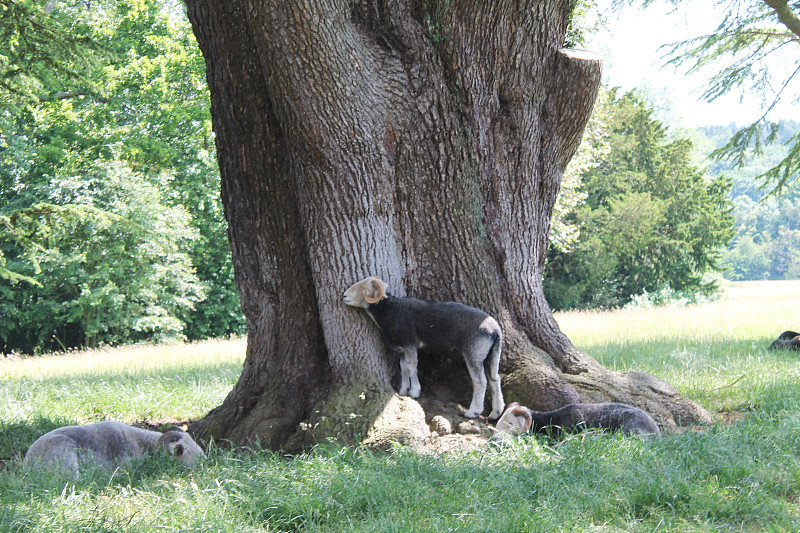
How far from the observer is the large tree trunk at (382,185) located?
5633 millimetres

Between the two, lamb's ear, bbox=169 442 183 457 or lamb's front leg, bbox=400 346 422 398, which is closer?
lamb's ear, bbox=169 442 183 457

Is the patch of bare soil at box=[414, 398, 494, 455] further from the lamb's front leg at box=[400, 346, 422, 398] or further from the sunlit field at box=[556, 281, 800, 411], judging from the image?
the sunlit field at box=[556, 281, 800, 411]

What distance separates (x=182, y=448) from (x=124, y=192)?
913 inches

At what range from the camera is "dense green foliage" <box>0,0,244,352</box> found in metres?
25.4

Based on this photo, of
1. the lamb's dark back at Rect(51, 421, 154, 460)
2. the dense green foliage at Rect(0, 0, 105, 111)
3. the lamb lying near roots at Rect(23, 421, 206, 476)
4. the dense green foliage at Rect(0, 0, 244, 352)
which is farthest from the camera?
the dense green foliage at Rect(0, 0, 244, 352)

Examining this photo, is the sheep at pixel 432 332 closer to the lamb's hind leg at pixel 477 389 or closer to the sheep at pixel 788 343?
the lamb's hind leg at pixel 477 389

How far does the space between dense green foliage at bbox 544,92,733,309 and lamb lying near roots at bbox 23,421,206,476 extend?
33.2 m

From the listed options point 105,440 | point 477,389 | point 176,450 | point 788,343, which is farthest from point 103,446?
point 788,343

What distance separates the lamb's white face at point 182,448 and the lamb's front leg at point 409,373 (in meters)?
1.82

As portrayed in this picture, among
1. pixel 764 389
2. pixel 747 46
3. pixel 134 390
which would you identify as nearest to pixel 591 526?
pixel 764 389

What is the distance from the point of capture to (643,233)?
119 ft

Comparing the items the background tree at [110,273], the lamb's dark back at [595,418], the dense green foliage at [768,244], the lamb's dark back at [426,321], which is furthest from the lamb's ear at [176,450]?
the dense green foliage at [768,244]

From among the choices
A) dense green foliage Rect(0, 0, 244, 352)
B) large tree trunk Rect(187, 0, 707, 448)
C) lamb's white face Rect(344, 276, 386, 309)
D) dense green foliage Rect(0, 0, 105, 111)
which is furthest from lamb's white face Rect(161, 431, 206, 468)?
dense green foliage Rect(0, 0, 244, 352)

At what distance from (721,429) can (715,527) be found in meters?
2.21
